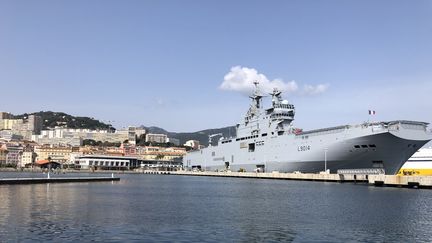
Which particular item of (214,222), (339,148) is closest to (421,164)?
(339,148)

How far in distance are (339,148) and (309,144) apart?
26.0ft

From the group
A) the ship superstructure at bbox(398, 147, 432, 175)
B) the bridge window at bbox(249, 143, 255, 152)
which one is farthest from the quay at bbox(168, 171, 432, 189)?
the ship superstructure at bbox(398, 147, 432, 175)

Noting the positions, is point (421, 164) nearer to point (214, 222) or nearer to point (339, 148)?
point (339, 148)

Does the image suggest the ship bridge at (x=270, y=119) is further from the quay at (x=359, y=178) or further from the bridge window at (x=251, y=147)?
the quay at (x=359, y=178)

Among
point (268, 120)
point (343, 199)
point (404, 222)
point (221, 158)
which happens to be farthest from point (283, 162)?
point (404, 222)

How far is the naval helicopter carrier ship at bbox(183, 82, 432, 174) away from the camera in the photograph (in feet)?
234

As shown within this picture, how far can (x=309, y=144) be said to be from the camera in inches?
3386

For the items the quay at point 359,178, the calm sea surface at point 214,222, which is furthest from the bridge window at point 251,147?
the calm sea surface at point 214,222

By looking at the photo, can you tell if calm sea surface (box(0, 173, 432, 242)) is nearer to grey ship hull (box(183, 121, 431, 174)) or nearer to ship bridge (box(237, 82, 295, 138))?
grey ship hull (box(183, 121, 431, 174))

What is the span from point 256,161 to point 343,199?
211 ft

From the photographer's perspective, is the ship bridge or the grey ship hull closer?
the grey ship hull

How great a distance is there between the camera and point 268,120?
102750 mm

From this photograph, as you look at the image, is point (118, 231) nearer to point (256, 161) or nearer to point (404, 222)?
point (404, 222)

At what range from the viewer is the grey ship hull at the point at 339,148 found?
7062cm
